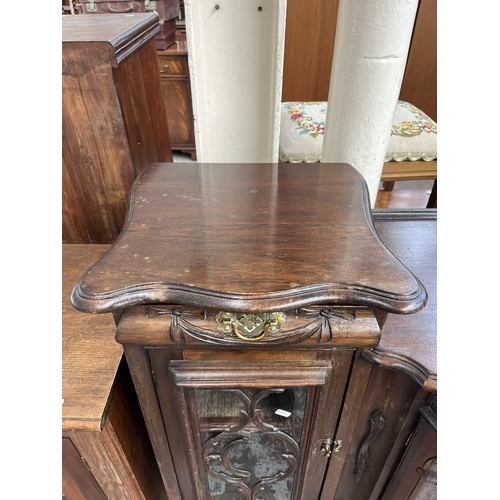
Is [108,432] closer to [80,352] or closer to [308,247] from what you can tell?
[80,352]

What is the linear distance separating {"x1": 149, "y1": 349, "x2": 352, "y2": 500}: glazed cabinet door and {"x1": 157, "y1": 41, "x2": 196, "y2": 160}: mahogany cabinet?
1562 millimetres

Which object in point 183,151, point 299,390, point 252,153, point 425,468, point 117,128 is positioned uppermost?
point 117,128

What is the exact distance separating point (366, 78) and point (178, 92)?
1.47m

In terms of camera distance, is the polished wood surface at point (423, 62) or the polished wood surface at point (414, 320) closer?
the polished wood surface at point (414, 320)

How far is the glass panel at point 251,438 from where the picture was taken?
0.58 m

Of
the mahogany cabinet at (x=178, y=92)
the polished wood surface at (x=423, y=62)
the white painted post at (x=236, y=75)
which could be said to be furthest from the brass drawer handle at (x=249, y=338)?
the polished wood surface at (x=423, y=62)

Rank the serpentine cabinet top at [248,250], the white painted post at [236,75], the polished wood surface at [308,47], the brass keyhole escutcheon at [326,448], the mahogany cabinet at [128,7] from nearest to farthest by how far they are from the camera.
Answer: the serpentine cabinet top at [248,250] < the brass keyhole escutcheon at [326,448] < the white painted post at [236,75] < the mahogany cabinet at [128,7] < the polished wood surface at [308,47]

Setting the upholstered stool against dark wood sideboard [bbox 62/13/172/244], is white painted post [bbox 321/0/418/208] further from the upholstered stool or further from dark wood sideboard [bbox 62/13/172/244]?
the upholstered stool

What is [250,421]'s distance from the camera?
0.60 metres

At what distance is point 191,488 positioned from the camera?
723 mm

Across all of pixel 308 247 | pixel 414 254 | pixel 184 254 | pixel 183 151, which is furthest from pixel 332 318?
pixel 183 151

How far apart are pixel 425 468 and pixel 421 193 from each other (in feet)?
5.86

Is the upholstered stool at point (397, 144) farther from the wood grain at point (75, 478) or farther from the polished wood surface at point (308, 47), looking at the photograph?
the wood grain at point (75, 478)

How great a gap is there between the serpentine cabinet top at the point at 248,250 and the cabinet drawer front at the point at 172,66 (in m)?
1.40
